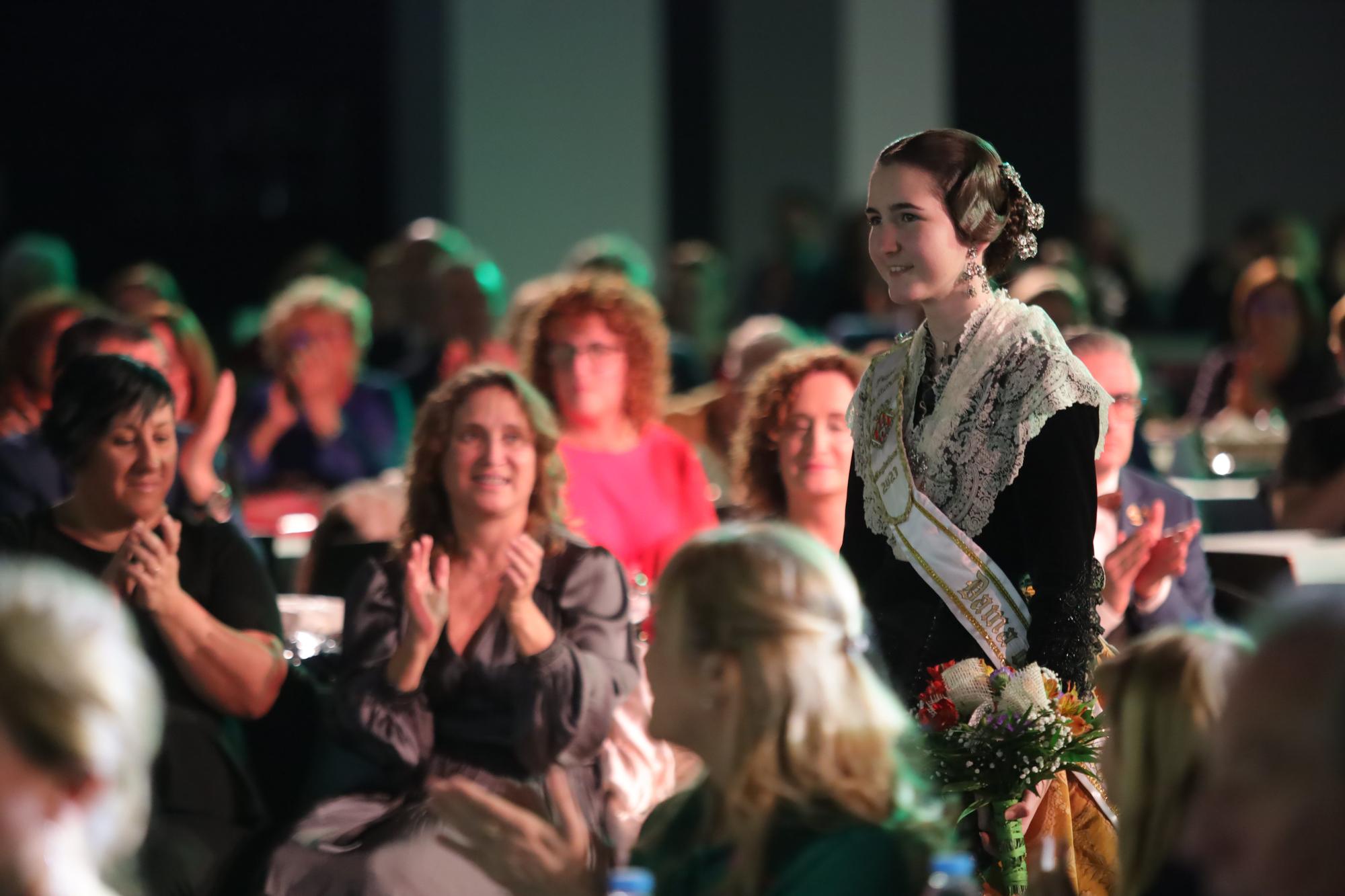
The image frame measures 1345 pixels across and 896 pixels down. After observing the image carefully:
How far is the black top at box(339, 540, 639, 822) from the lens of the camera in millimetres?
3756

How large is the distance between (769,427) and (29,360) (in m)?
2.45

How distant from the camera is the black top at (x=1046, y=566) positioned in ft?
9.07

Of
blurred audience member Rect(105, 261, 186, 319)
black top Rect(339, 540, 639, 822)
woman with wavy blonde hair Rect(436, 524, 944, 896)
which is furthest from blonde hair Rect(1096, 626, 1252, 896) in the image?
blurred audience member Rect(105, 261, 186, 319)

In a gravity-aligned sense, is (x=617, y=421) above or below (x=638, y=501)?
above

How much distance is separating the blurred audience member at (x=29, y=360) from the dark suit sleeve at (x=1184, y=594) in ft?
10.1

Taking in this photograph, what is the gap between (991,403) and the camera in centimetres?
284

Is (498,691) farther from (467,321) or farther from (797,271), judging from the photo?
(797,271)

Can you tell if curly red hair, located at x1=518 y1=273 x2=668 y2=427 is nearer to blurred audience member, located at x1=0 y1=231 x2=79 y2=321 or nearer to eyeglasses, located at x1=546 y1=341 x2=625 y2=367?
eyeglasses, located at x1=546 y1=341 x2=625 y2=367

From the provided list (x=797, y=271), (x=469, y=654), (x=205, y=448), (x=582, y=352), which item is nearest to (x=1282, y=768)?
(x=469, y=654)

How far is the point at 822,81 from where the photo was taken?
1232cm

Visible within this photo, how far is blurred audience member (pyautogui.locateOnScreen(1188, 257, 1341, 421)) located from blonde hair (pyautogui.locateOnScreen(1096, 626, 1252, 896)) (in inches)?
196

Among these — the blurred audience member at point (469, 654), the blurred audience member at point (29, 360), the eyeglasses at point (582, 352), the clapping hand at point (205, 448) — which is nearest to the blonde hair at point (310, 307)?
the blurred audience member at point (29, 360)

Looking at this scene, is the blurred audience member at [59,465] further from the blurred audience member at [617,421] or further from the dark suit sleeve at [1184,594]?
the dark suit sleeve at [1184,594]

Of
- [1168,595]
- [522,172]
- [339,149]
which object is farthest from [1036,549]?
[339,149]
